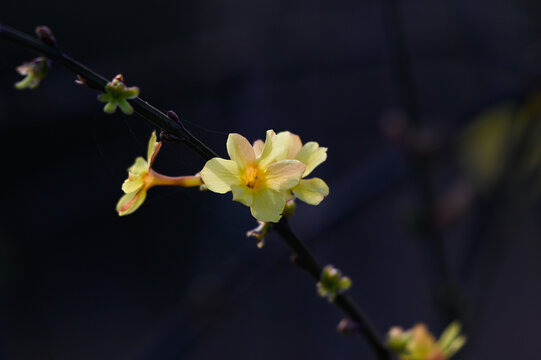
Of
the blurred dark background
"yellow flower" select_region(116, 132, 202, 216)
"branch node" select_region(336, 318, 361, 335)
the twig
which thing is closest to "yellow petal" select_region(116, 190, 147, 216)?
"yellow flower" select_region(116, 132, 202, 216)

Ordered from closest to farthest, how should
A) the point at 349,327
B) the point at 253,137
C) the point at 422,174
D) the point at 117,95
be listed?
the point at 117,95 < the point at 349,327 < the point at 422,174 < the point at 253,137

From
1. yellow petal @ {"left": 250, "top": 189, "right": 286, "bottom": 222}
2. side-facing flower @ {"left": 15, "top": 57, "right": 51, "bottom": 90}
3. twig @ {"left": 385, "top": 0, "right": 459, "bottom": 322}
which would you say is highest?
twig @ {"left": 385, "top": 0, "right": 459, "bottom": 322}

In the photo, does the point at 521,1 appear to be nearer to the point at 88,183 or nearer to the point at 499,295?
the point at 499,295

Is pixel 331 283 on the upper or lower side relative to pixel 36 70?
lower

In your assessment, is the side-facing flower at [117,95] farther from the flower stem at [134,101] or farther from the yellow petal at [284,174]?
the yellow petal at [284,174]

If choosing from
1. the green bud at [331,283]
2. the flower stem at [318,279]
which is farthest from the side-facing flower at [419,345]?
the green bud at [331,283]

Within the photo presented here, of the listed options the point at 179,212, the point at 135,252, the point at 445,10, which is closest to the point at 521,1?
the point at 445,10

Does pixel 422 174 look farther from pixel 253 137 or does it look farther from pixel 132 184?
pixel 132 184

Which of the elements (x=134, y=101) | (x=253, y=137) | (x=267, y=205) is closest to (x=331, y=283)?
(x=267, y=205)

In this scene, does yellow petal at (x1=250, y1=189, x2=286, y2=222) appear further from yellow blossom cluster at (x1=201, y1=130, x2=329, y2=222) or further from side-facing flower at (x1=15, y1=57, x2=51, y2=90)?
side-facing flower at (x1=15, y1=57, x2=51, y2=90)
